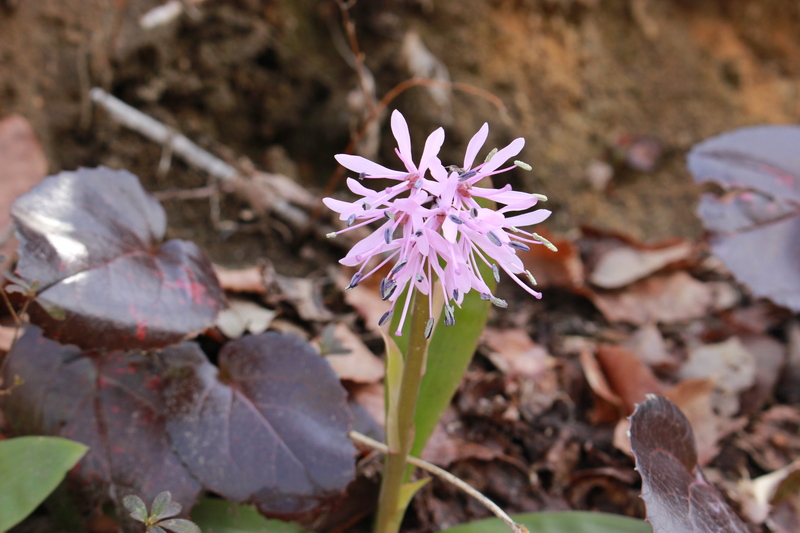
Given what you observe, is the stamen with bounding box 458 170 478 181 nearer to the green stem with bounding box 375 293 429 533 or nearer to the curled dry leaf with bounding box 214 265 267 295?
the green stem with bounding box 375 293 429 533

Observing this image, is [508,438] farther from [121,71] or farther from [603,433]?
[121,71]

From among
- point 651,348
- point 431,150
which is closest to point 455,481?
point 431,150

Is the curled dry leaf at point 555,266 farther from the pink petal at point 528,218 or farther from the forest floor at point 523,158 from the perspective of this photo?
the pink petal at point 528,218

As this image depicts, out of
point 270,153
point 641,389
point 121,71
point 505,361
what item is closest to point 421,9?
point 270,153

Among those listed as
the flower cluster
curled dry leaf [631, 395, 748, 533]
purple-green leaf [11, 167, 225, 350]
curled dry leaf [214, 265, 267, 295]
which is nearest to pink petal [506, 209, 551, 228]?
the flower cluster

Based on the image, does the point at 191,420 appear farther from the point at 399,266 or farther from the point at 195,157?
the point at 195,157
